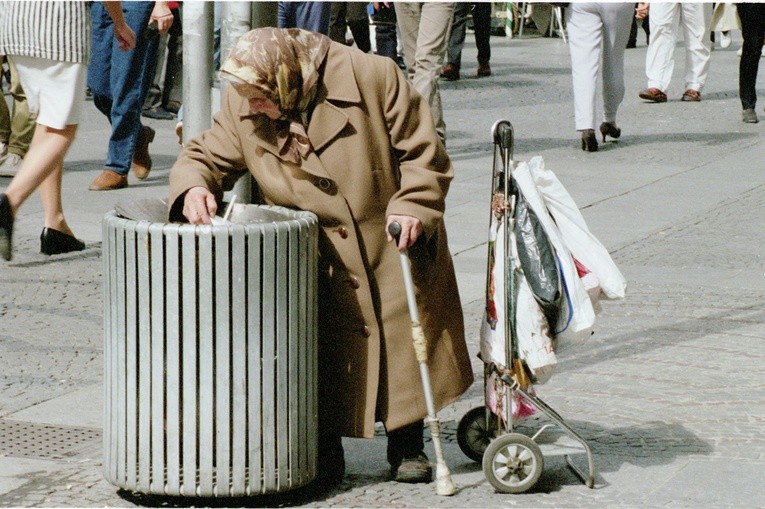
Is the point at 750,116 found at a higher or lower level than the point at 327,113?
lower

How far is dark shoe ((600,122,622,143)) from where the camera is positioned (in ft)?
39.5

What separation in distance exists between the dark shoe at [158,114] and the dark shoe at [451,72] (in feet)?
14.6

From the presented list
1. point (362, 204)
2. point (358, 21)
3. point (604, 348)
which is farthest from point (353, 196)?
point (358, 21)

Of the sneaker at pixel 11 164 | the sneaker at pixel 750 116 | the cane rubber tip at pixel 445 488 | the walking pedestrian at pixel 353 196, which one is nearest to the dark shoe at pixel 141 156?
the sneaker at pixel 11 164

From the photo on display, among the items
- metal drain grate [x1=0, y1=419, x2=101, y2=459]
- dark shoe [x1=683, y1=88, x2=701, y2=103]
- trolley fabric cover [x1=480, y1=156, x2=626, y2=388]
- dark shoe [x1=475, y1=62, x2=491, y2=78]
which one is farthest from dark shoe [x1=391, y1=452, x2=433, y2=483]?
dark shoe [x1=475, y1=62, x2=491, y2=78]

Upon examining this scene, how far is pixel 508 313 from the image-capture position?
435cm

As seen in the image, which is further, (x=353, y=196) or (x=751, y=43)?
(x=751, y=43)

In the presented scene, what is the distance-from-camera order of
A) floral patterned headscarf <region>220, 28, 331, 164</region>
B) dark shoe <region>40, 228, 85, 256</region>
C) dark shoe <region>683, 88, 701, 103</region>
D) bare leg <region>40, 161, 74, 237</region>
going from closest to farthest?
floral patterned headscarf <region>220, 28, 331, 164</region> < bare leg <region>40, 161, 74, 237</region> < dark shoe <region>40, 228, 85, 256</region> < dark shoe <region>683, 88, 701, 103</region>

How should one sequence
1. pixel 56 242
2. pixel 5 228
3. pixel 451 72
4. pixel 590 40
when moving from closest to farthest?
pixel 5 228, pixel 56 242, pixel 590 40, pixel 451 72

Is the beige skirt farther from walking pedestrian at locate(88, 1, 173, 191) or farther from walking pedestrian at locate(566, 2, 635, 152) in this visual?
walking pedestrian at locate(566, 2, 635, 152)

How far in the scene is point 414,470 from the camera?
14.6ft

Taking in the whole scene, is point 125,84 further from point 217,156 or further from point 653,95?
point 653,95

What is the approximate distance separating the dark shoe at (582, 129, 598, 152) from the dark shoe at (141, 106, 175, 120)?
4210mm

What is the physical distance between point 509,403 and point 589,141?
293 inches
